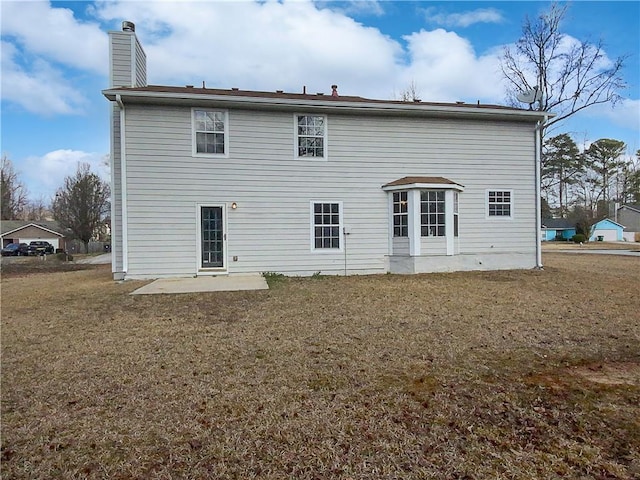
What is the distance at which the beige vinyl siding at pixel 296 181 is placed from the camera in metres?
10.3

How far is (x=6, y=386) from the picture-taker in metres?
3.50

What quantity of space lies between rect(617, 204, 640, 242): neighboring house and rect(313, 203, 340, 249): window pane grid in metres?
48.5

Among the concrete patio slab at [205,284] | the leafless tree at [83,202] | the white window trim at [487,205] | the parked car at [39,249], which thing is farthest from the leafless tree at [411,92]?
Answer: the parked car at [39,249]

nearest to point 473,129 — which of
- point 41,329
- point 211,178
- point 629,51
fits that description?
point 211,178

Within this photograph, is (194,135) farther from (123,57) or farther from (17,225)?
(17,225)

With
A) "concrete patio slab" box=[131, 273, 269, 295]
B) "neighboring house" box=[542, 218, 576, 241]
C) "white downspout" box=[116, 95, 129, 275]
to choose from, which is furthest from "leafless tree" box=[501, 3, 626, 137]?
"neighboring house" box=[542, 218, 576, 241]

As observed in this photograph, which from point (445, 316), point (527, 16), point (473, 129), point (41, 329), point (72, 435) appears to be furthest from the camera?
point (527, 16)

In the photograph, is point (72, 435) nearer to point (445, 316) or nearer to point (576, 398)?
point (576, 398)

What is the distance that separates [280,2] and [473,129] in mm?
6506

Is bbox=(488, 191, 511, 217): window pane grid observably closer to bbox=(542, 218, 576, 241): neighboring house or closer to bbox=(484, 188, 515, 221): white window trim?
bbox=(484, 188, 515, 221): white window trim

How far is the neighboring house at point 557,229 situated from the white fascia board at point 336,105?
4101cm

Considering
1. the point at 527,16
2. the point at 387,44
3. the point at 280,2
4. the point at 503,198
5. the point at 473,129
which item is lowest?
the point at 503,198

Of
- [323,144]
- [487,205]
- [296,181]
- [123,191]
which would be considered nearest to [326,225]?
[296,181]

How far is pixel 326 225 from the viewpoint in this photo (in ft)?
36.9
